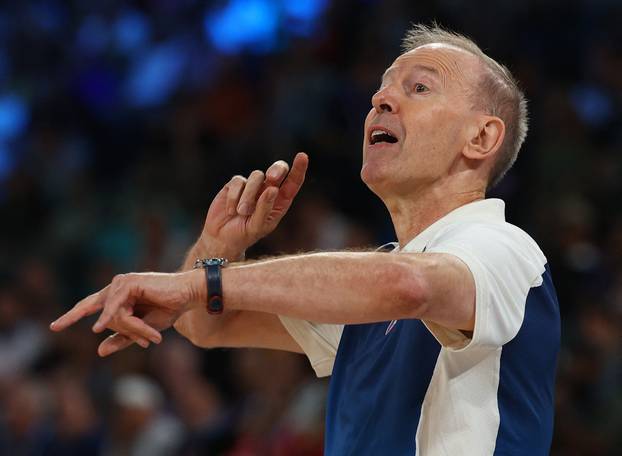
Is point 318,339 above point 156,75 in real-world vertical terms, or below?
above

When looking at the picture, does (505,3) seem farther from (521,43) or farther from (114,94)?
(114,94)

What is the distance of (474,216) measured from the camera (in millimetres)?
3486

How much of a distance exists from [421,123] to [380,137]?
0.20m

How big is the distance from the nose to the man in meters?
0.01

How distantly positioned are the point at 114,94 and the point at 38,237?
162cm

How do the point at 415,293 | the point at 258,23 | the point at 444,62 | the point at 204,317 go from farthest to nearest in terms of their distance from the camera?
1. the point at 258,23
2. the point at 204,317
3. the point at 444,62
4. the point at 415,293

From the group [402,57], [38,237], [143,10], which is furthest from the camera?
[143,10]

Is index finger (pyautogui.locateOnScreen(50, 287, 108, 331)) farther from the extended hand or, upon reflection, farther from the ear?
the ear

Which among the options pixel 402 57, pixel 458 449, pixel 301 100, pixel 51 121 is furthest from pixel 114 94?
pixel 458 449

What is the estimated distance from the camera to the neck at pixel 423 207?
3670 millimetres

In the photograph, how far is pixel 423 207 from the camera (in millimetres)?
3701

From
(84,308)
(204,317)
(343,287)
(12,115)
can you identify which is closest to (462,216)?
(343,287)

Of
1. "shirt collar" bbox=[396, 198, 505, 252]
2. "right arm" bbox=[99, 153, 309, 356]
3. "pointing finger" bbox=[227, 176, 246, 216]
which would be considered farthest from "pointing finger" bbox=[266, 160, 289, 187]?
"shirt collar" bbox=[396, 198, 505, 252]

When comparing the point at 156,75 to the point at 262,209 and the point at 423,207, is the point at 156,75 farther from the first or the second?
the point at 423,207
